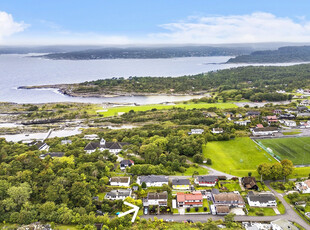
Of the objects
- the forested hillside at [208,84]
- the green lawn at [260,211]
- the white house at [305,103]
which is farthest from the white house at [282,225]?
the forested hillside at [208,84]

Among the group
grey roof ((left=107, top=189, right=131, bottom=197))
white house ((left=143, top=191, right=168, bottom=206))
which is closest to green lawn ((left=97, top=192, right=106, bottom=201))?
grey roof ((left=107, top=189, right=131, bottom=197))

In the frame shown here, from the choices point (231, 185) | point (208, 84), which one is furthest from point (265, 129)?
point (208, 84)

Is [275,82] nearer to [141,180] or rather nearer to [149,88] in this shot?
[149,88]

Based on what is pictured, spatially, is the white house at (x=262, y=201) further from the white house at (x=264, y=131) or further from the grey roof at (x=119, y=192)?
the white house at (x=264, y=131)

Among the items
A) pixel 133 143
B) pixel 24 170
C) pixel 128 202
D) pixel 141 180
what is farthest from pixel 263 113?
pixel 24 170

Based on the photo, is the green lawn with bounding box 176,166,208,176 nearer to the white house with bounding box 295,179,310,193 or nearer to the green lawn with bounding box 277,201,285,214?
the green lawn with bounding box 277,201,285,214

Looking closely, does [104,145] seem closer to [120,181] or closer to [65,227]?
[120,181]

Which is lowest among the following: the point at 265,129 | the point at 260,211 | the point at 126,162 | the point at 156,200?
the point at 260,211
